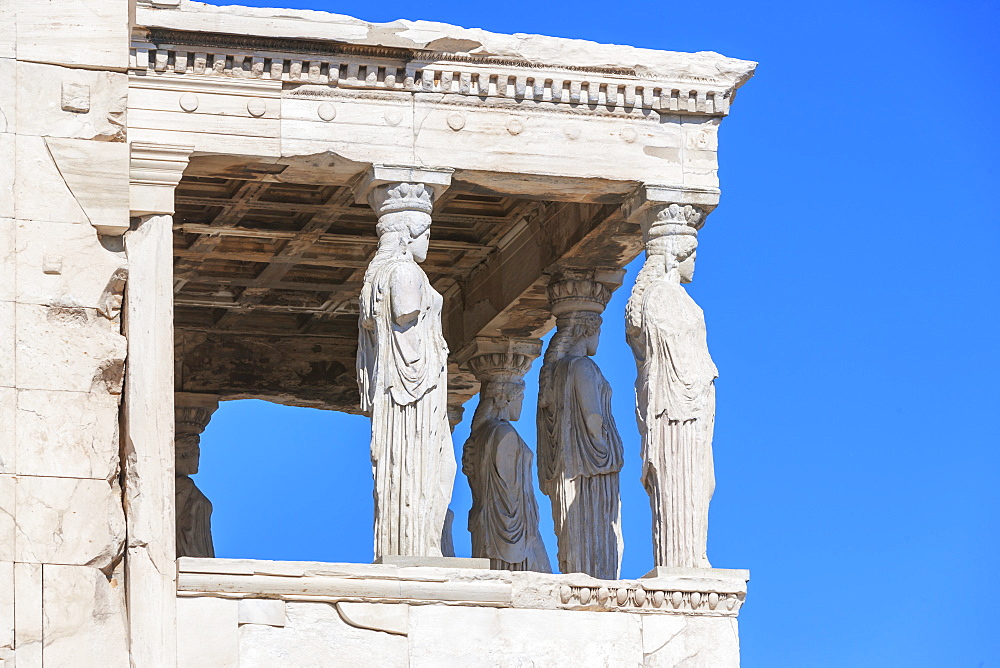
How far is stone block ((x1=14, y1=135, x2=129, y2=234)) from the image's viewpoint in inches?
251

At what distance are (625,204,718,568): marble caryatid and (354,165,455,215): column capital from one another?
5.17ft

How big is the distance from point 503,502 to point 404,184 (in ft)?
13.0

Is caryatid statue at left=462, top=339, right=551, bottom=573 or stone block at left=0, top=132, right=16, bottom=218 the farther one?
caryatid statue at left=462, top=339, right=551, bottom=573

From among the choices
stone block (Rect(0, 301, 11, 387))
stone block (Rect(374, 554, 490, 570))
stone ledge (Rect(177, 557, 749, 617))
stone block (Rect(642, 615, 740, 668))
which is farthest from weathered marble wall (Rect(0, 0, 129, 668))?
stone block (Rect(642, 615, 740, 668))

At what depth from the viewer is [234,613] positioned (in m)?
12.5

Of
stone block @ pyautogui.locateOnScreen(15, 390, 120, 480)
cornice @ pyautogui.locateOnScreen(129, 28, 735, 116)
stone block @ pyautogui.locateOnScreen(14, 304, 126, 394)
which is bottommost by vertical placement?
stone block @ pyautogui.locateOnScreen(15, 390, 120, 480)

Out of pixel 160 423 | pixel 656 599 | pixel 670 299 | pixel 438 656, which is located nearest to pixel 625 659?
pixel 656 599

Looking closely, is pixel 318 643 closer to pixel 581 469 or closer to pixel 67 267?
pixel 581 469

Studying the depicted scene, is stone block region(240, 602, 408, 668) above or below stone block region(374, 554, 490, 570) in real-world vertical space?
below

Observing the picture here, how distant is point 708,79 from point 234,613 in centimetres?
525

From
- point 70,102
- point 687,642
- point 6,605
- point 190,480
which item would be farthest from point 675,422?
point 6,605

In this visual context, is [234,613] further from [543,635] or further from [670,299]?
[670,299]

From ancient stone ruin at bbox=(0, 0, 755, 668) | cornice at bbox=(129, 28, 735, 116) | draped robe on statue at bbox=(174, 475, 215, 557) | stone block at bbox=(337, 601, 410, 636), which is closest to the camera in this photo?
stone block at bbox=(337, 601, 410, 636)

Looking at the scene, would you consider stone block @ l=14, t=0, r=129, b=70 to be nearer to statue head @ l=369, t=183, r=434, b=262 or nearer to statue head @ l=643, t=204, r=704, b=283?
statue head @ l=369, t=183, r=434, b=262
